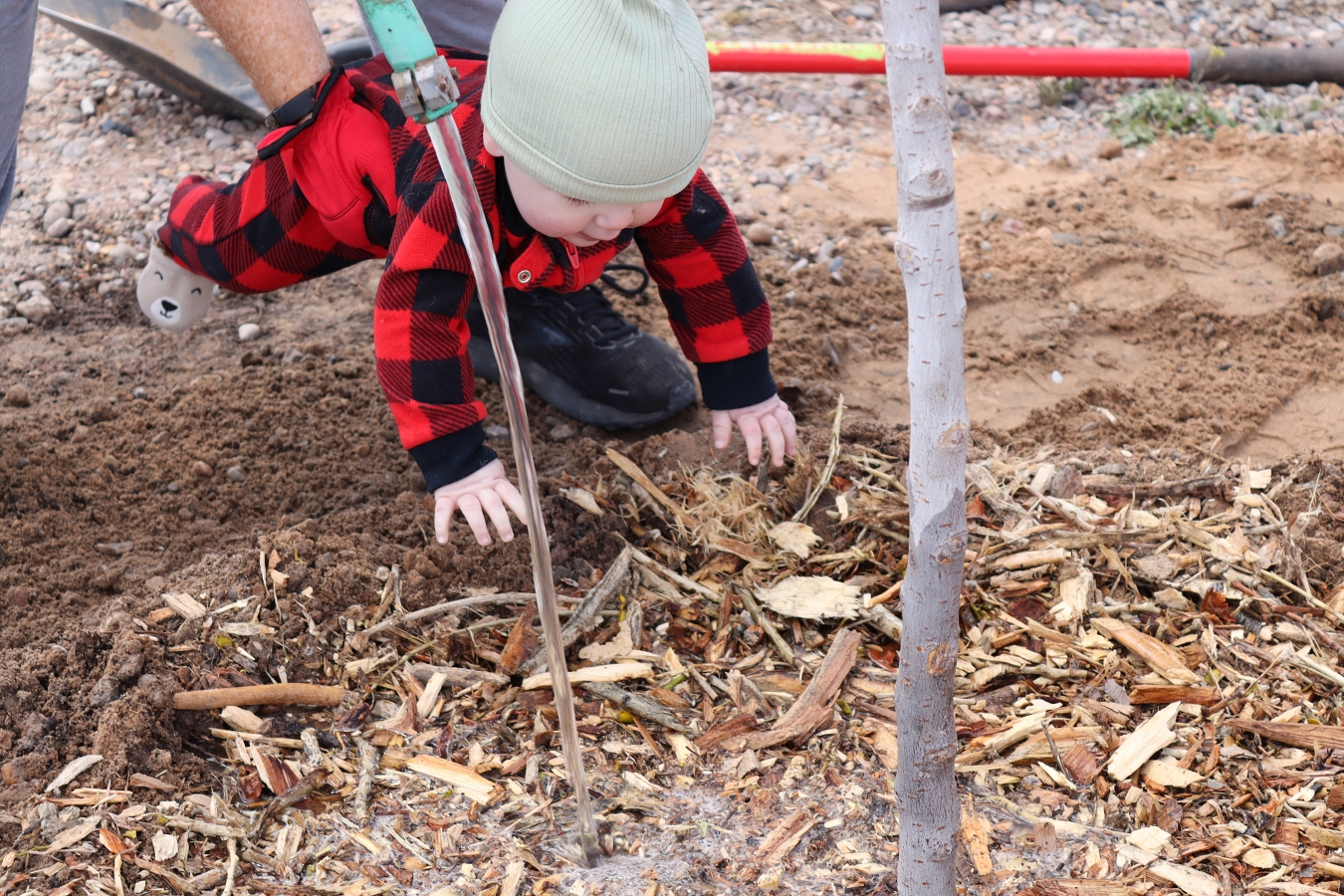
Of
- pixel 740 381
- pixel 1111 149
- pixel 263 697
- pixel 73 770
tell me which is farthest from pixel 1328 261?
pixel 73 770

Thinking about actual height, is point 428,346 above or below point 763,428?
above

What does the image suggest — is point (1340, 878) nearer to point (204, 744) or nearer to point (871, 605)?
point (871, 605)

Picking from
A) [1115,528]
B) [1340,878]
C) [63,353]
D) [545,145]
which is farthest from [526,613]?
[63,353]

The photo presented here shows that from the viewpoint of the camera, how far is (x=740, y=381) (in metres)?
2.40

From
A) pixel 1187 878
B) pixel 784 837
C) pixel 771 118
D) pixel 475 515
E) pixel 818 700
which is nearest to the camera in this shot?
pixel 1187 878

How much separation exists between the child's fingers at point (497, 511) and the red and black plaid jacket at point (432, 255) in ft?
0.26

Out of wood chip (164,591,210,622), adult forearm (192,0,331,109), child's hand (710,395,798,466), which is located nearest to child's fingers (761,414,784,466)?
child's hand (710,395,798,466)

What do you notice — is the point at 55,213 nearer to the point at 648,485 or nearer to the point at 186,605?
the point at 186,605

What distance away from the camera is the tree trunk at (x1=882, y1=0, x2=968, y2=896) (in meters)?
1.17

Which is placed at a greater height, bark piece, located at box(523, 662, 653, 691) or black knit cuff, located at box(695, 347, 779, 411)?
black knit cuff, located at box(695, 347, 779, 411)

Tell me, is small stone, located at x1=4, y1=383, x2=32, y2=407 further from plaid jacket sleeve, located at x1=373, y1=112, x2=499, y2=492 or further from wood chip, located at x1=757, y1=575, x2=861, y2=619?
wood chip, located at x1=757, y1=575, x2=861, y2=619

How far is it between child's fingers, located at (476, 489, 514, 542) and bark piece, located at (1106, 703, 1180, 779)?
110 centimetres

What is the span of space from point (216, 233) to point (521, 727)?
1496 millimetres

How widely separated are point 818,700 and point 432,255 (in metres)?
1.08
